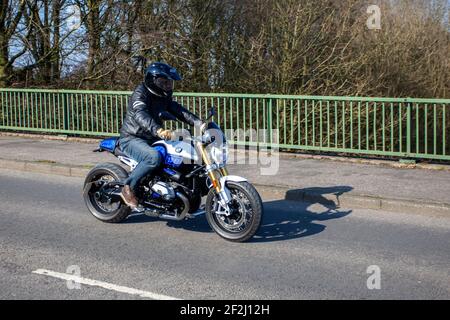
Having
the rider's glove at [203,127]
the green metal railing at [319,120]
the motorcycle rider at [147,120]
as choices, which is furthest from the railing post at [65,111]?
the rider's glove at [203,127]

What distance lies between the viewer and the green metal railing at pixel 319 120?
11391mm

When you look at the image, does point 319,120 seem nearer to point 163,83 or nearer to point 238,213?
point 163,83

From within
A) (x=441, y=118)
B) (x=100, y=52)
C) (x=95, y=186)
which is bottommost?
(x=95, y=186)

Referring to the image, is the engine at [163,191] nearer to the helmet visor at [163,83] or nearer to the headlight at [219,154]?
the headlight at [219,154]

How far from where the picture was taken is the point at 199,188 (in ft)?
23.1

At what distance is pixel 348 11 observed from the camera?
1677 cm

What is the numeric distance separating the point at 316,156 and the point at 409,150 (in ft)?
5.80

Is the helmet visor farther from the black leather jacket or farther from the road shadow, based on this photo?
the road shadow

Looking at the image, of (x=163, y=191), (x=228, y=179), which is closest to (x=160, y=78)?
(x=163, y=191)

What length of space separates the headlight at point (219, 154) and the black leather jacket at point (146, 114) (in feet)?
1.39

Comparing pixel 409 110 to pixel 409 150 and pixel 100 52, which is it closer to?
pixel 409 150

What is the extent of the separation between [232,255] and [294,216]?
1.95 metres

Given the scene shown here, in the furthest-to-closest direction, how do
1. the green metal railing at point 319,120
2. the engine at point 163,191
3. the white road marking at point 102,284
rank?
the green metal railing at point 319,120 → the engine at point 163,191 → the white road marking at point 102,284
